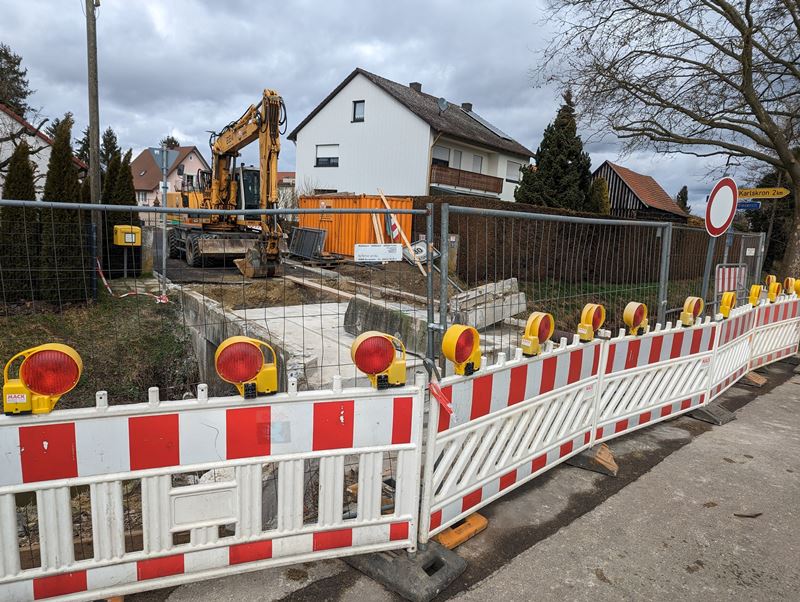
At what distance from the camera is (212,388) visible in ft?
24.7

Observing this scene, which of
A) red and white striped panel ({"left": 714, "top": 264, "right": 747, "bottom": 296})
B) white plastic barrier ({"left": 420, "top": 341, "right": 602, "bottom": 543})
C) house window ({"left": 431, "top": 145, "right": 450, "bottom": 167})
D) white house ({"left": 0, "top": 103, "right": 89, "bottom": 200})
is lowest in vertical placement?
white plastic barrier ({"left": 420, "top": 341, "right": 602, "bottom": 543})

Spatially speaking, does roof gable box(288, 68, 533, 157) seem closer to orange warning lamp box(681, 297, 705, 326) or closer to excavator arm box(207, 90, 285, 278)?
excavator arm box(207, 90, 285, 278)

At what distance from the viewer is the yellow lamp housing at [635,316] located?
15.1 feet

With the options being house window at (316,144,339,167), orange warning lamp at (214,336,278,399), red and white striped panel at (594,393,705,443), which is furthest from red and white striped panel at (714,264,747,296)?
house window at (316,144,339,167)

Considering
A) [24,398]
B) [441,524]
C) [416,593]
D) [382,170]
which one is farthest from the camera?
[382,170]

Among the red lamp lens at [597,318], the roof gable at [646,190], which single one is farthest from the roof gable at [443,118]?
the red lamp lens at [597,318]

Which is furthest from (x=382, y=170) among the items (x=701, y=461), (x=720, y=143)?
(x=701, y=461)

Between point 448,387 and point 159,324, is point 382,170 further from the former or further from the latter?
point 448,387

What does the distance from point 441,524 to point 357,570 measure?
58cm

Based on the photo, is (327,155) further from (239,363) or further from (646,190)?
(239,363)

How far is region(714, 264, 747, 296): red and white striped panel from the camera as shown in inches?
279

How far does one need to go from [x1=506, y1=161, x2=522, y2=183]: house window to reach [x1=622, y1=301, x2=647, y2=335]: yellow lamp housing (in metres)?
31.0

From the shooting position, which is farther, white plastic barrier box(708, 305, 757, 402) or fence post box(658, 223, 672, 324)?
white plastic barrier box(708, 305, 757, 402)

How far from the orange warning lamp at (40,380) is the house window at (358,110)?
2939cm
